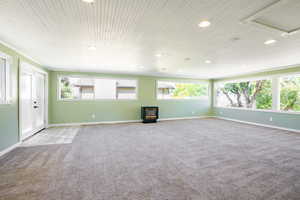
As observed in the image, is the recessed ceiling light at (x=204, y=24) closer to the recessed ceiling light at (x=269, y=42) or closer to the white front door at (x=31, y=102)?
the recessed ceiling light at (x=269, y=42)

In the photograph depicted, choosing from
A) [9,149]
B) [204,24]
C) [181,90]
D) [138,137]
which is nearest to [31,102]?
[9,149]

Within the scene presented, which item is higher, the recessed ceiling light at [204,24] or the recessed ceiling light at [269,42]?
the recessed ceiling light at [269,42]

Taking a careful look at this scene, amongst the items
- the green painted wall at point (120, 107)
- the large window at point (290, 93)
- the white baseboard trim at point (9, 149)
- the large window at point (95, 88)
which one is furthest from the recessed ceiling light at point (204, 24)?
the large window at point (290, 93)

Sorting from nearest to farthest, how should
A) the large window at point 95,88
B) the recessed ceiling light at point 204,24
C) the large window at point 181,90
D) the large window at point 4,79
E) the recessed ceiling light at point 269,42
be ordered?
the recessed ceiling light at point 204,24, the recessed ceiling light at point 269,42, the large window at point 4,79, the large window at point 95,88, the large window at point 181,90

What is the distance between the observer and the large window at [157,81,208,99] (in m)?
7.37

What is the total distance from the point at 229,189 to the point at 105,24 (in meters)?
3.00

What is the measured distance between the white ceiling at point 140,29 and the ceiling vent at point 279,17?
0.10 feet

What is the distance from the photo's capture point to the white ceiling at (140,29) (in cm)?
172

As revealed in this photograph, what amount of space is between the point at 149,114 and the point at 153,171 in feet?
14.4

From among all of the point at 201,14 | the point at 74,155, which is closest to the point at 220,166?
the point at 201,14

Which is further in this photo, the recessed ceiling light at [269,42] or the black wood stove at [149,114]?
the black wood stove at [149,114]

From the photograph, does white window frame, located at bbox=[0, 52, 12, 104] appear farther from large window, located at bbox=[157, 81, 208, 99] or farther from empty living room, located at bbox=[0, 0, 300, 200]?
large window, located at bbox=[157, 81, 208, 99]

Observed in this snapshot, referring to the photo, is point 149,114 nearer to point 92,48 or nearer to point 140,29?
point 92,48

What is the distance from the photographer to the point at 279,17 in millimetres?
1963
